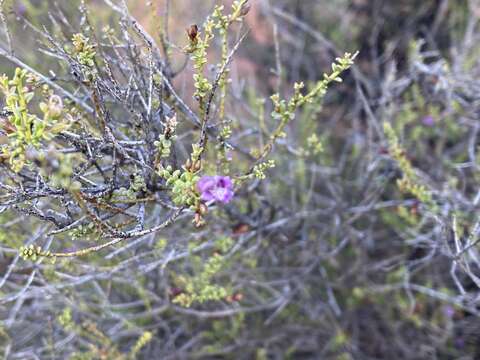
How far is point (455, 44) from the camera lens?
94.4 inches

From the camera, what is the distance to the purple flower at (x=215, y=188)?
1.09 meters

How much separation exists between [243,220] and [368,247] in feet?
2.89

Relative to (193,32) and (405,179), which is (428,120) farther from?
(193,32)

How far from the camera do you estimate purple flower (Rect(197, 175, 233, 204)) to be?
42.9 inches

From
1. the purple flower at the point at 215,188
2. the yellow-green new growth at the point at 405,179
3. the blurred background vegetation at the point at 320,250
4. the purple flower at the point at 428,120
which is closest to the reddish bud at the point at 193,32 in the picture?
the purple flower at the point at 215,188

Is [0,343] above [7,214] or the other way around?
the other way around

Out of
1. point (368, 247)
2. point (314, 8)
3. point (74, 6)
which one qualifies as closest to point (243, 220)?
point (368, 247)

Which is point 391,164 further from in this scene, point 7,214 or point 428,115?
point 7,214

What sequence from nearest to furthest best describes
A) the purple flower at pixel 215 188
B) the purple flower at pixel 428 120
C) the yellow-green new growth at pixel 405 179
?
the purple flower at pixel 215 188, the yellow-green new growth at pixel 405 179, the purple flower at pixel 428 120

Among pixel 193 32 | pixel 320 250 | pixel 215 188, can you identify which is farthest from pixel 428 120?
pixel 193 32

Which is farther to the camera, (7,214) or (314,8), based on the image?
(314,8)

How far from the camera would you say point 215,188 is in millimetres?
1112

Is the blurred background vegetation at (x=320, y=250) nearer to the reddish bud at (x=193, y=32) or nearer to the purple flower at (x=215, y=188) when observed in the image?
the purple flower at (x=215, y=188)

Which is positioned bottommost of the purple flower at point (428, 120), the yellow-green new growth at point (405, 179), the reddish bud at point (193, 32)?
the yellow-green new growth at point (405, 179)
